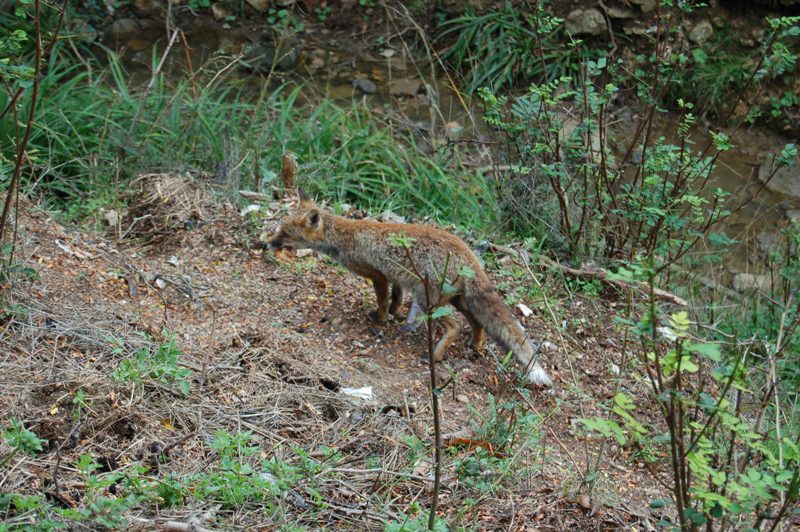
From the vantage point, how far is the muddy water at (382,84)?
35.7 feet

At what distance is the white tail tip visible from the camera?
5.88m

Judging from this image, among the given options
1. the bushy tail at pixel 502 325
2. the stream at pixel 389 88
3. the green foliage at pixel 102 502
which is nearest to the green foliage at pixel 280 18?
the stream at pixel 389 88

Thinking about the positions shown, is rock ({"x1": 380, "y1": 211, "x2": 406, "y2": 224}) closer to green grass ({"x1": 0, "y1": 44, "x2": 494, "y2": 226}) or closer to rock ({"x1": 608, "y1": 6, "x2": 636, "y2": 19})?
green grass ({"x1": 0, "y1": 44, "x2": 494, "y2": 226})

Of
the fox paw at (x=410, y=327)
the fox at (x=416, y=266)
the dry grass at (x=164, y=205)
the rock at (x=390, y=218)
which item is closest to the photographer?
the fox at (x=416, y=266)

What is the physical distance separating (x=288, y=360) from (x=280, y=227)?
167 cm

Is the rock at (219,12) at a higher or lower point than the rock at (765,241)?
higher

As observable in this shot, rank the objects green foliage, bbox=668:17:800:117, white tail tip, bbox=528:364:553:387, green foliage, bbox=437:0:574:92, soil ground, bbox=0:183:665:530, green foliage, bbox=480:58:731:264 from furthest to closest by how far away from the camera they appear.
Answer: green foliage, bbox=437:0:574:92
green foliage, bbox=668:17:800:117
green foliage, bbox=480:58:731:264
white tail tip, bbox=528:364:553:387
soil ground, bbox=0:183:665:530

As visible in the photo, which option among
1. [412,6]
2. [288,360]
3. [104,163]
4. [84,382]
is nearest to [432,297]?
[288,360]

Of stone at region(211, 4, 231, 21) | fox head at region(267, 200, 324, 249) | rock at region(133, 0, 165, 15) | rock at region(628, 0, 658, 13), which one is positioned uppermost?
rock at region(628, 0, 658, 13)

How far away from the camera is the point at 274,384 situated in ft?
17.5

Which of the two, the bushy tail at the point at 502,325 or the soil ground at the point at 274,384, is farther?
the bushy tail at the point at 502,325

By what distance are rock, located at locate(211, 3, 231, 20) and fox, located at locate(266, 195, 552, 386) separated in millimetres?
7894

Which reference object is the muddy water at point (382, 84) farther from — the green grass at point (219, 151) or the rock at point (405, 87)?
the green grass at point (219, 151)

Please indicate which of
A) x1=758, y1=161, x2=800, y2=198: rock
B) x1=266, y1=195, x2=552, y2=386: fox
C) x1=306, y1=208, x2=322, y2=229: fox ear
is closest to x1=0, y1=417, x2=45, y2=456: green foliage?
x1=266, y1=195, x2=552, y2=386: fox
